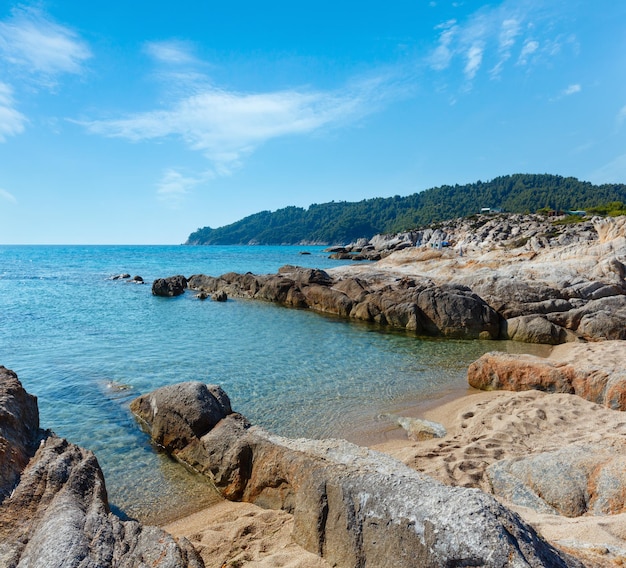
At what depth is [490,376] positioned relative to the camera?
10320 mm

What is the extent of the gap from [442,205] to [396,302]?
487ft

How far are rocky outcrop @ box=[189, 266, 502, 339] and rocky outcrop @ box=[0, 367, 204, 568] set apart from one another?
15.1m

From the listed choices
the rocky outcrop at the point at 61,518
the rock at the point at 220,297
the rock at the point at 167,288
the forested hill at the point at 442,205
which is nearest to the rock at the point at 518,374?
Answer: the rocky outcrop at the point at 61,518

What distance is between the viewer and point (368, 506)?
3418 millimetres

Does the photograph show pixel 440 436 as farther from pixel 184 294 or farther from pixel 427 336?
pixel 184 294

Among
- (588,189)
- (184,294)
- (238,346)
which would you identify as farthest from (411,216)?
(238,346)

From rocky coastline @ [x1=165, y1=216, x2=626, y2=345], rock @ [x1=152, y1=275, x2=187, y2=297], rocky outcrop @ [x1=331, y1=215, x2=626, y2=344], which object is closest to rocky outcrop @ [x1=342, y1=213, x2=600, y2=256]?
rocky outcrop @ [x1=331, y1=215, x2=626, y2=344]

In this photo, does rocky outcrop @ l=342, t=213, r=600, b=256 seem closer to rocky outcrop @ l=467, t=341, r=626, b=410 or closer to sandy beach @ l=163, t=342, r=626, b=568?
rocky outcrop @ l=467, t=341, r=626, b=410

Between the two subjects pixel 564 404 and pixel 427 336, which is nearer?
pixel 564 404

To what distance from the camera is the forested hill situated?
127m

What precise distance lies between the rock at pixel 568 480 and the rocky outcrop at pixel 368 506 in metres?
2.09

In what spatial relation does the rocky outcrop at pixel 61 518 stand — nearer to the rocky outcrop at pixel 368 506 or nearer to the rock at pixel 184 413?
the rocky outcrop at pixel 368 506

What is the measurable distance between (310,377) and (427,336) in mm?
7689

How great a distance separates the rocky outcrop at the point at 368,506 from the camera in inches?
107
